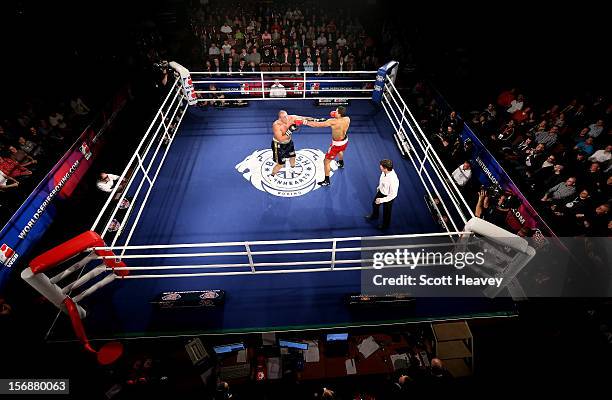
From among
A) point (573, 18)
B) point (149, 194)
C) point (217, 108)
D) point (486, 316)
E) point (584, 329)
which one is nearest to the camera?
point (486, 316)

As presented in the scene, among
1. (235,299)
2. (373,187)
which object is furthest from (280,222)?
(373,187)

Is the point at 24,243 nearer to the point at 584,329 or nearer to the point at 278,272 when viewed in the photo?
the point at 278,272

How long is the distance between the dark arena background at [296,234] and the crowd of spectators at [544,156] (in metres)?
0.05

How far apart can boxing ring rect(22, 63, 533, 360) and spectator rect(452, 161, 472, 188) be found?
365 millimetres

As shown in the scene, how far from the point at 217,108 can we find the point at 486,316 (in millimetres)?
7260

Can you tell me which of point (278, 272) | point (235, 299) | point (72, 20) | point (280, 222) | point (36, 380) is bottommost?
point (36, 380)

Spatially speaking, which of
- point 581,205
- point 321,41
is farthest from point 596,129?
point 321,41

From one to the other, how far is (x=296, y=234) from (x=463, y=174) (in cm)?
346

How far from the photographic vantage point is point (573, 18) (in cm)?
979

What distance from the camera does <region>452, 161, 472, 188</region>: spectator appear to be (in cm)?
579

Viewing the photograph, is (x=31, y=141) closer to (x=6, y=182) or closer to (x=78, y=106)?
(x=6, y=182)

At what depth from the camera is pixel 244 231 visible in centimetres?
492

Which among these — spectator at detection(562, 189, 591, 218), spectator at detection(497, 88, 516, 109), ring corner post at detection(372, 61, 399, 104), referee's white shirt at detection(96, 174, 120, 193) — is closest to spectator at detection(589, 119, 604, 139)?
spectator at detection(497, 88, 516, 109)

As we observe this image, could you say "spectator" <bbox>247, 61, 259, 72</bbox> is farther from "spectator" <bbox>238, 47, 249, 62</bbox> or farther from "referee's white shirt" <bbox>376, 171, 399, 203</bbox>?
"referee's white shirt" <bbox>376, 171, 399, 203</bbox>
